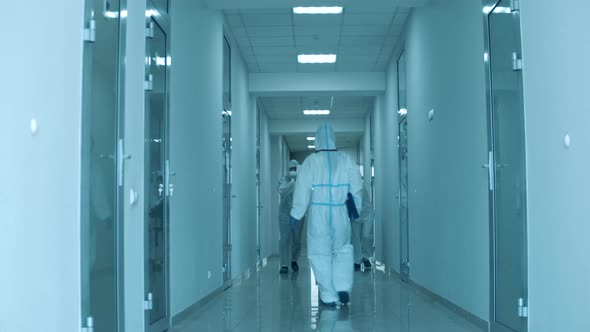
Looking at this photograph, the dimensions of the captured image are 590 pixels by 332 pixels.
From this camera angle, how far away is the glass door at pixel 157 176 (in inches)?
168

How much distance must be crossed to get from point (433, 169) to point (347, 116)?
362 inches

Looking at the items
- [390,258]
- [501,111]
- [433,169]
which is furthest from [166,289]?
[390,258]

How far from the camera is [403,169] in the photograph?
8.80 m

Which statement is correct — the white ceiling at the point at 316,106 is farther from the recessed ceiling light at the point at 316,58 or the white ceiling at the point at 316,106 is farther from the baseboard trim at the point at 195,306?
the baseboard trim at the point at 195,306

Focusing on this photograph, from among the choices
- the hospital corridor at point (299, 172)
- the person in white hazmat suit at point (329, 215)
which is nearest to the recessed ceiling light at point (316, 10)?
the hospital corridor at point (299, 172)

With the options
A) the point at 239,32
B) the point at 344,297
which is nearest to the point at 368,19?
the point at 239,32

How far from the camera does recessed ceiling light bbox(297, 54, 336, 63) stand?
984 cm

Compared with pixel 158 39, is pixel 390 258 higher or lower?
lower

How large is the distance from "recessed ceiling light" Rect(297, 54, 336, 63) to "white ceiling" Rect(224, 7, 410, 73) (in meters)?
0.11

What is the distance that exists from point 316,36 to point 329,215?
126 inches

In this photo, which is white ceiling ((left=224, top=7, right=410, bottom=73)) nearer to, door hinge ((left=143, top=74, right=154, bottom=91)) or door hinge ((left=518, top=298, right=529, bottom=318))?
door hinge ((left=143, top=74, right=154, bottom=91))

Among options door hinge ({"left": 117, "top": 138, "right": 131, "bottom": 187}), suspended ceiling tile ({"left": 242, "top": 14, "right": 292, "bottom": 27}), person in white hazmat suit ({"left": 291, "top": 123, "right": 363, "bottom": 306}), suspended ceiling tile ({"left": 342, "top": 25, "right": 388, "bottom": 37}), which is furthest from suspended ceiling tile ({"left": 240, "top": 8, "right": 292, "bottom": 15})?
door hinge ({"left": 117, "top": 138, "right": 131, "bottom": 187})

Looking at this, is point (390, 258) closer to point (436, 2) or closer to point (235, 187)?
point (235, 187)

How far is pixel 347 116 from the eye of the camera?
1563cm
